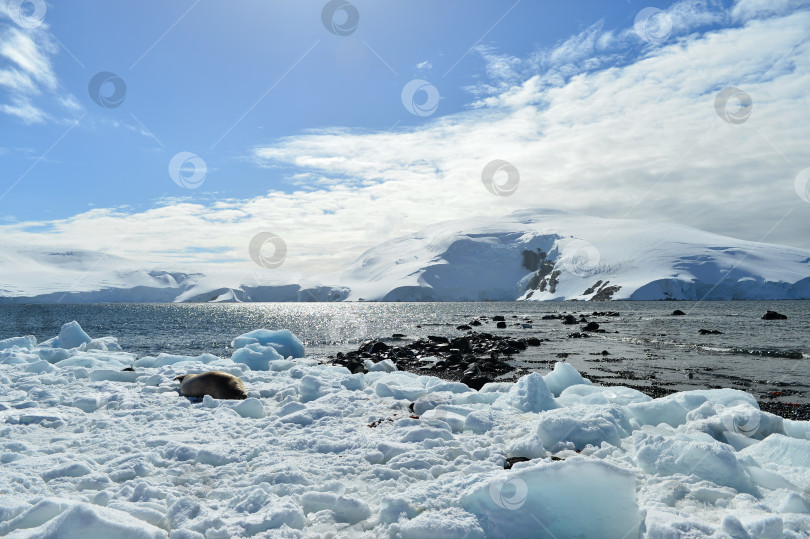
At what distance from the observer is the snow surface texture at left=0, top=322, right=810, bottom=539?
157 inches

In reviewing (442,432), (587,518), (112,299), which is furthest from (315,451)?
(112,299)

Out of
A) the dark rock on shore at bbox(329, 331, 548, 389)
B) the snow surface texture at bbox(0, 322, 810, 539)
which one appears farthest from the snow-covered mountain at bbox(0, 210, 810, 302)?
the snow surface texture at bbox(0, 322, 810, 539)

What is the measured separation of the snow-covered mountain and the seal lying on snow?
417 feet

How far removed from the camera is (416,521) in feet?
13.0

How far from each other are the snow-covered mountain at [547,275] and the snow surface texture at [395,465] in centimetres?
12609

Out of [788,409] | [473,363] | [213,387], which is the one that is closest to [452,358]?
[473,363]

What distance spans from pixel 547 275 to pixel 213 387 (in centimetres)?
16204

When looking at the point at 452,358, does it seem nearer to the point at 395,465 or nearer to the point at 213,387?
the point at 213,387

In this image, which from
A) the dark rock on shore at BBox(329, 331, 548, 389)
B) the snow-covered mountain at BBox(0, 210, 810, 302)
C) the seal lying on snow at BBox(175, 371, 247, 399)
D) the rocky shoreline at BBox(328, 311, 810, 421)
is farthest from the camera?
the snow-covered mountain at BBox(0, 210, 810, 302)

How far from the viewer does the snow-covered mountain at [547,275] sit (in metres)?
117

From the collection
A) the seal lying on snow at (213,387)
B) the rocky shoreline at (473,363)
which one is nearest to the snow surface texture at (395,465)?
the seal lying on snow at (213,387)

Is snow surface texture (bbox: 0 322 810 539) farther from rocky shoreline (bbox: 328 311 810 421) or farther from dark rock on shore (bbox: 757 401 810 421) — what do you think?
rocky shoreline (bbox: 328 311 810 421)

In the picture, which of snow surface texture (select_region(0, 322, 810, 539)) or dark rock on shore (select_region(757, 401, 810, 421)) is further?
dark rock on shore (select_region(757, 401, 810, 421))

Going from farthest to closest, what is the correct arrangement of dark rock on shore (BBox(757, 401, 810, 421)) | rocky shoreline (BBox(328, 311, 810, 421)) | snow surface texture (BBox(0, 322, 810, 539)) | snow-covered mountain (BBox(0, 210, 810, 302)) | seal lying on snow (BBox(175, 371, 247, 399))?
snow-covered mountain (BBox(0, 210, 810, 302))
rocky shoreline (BBox(328, 311, 810, 421))
dark rock on shore (BBox(757, 401, 810, 421))
seal lying on snow (BBox(175, 371, 247, 399))
snow surface texture (BBox(0, 322, 810, 539))
